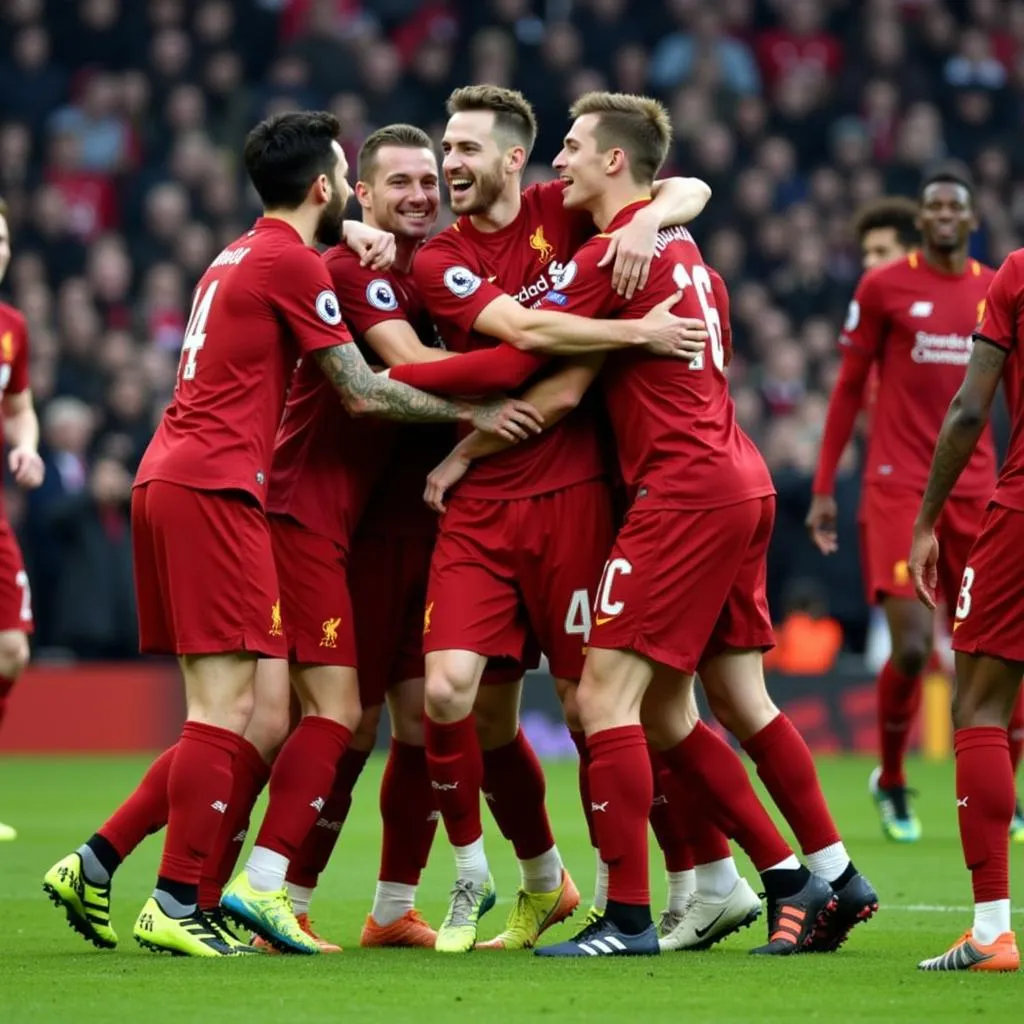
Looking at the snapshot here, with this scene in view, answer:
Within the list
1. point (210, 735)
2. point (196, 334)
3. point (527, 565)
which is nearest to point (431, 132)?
point (196, 334)

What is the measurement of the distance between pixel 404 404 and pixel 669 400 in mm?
818

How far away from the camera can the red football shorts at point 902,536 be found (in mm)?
10297

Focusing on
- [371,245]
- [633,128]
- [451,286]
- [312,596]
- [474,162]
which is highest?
[633,128]

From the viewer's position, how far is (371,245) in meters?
7.12

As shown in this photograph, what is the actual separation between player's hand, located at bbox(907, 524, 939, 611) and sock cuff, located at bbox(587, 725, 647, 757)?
3.01ft

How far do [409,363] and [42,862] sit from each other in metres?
3.59

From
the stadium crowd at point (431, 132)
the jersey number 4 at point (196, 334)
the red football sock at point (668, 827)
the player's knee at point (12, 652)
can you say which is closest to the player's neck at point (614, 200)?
the jersey number 4 at point (196, 334)

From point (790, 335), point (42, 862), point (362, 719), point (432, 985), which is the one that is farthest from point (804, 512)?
point (432, 985)

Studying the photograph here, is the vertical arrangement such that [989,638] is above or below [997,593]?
below

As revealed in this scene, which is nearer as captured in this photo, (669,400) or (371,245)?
(669,400)

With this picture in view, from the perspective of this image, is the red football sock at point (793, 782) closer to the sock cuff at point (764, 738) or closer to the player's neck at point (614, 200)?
the sock cuff at point (764, 738)

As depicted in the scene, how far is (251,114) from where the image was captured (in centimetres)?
1912

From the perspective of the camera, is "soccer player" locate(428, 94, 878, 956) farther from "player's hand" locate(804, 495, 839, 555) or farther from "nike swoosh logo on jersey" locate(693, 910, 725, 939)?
"player's hand" locate(804, 495, 839, 555)

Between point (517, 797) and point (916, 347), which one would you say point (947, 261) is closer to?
point (916, 347)
